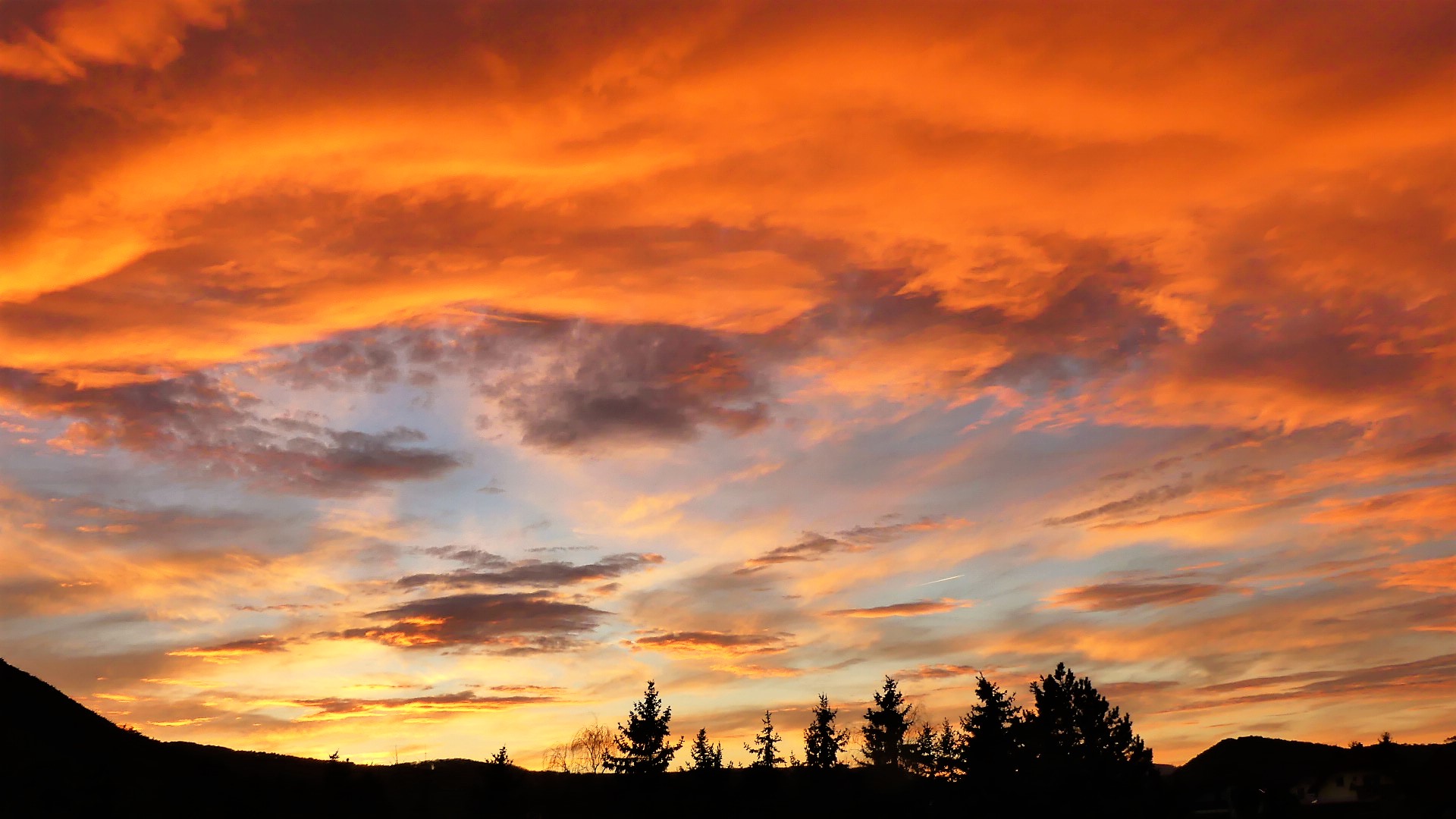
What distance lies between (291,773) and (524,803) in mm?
23305

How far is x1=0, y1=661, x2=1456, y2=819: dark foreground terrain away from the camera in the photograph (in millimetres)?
77438

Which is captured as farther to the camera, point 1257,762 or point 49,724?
point 1257,762

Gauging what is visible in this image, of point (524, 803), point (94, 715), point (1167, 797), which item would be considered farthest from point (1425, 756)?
point (94, 715)

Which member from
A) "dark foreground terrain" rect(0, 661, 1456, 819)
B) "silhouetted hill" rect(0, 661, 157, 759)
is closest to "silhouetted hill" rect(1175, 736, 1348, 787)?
"dark foreground terrain" rect(0, 661, 1456, 819)

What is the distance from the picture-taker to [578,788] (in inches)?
4441

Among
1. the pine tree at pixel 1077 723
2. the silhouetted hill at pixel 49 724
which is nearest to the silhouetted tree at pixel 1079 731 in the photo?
the pine tree at pixel 1077 723

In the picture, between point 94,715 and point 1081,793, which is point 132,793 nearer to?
point 94,715

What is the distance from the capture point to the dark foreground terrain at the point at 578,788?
77.4 m

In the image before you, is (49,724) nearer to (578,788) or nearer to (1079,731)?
(578,788)

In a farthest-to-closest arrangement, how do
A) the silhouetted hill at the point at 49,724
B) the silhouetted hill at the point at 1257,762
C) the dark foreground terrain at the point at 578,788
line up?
1. the silhouetted hill at the point at 1257,762
2. the silhouetted hill at the point at 49,724
3. the dark foreground terrain at the point at 578,788

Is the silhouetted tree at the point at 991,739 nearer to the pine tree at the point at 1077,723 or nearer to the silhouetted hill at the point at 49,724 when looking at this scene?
the pine tree at the point at 1077,723

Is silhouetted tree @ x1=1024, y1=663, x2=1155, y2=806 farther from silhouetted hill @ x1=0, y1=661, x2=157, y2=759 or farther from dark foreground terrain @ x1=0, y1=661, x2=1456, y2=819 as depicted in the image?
silhouetted hill @ x1=0, y1=661, x2=157, y2=759

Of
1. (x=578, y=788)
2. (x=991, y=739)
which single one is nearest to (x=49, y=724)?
(x=578, y=788)

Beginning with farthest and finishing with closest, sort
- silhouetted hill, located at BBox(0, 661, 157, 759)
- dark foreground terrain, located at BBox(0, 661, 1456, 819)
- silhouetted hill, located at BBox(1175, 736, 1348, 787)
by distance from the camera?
silhouetted hill, located at BBox(1175, 736, 1348, 787) < silhouetted hill, located at BBox(0, 661, 157, 759) < dark foreground terrain, located at BBox(0, 661, 1456, 819)
